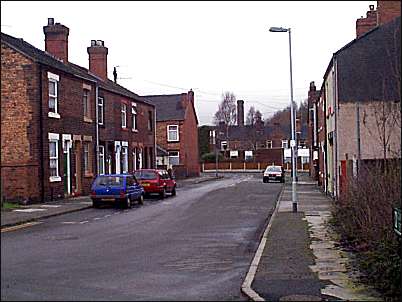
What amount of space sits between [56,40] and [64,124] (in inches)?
255

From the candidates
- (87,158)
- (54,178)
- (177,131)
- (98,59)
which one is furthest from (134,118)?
(177,131)

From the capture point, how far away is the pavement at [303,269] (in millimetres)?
10211

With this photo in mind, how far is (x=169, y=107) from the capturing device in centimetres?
7275

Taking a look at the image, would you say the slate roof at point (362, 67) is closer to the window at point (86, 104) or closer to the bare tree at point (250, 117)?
the window at point (86, 104)

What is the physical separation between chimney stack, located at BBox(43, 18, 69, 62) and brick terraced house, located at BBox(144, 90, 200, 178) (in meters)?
30.7

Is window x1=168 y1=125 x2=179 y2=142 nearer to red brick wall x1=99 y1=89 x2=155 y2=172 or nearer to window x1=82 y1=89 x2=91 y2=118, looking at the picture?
red brick wall x1=99 y1=89 x2=155 y2=172

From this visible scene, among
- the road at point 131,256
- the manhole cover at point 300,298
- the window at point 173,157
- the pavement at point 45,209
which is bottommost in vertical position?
the manhole cover at point 300,298

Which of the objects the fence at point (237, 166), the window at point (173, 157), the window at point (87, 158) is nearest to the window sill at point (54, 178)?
the window at point (87, 158)

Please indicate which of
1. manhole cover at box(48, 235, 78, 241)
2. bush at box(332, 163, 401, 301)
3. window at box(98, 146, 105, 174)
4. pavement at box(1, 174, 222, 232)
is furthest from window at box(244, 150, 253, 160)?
manhole cover at box(48, 235, 78, 241)

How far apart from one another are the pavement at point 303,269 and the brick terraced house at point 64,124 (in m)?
8.08

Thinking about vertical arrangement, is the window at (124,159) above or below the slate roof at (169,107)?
below

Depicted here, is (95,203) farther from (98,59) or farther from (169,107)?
(169,107)

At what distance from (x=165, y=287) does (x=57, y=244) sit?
5.43 metres

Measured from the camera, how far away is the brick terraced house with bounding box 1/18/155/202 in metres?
27.3
